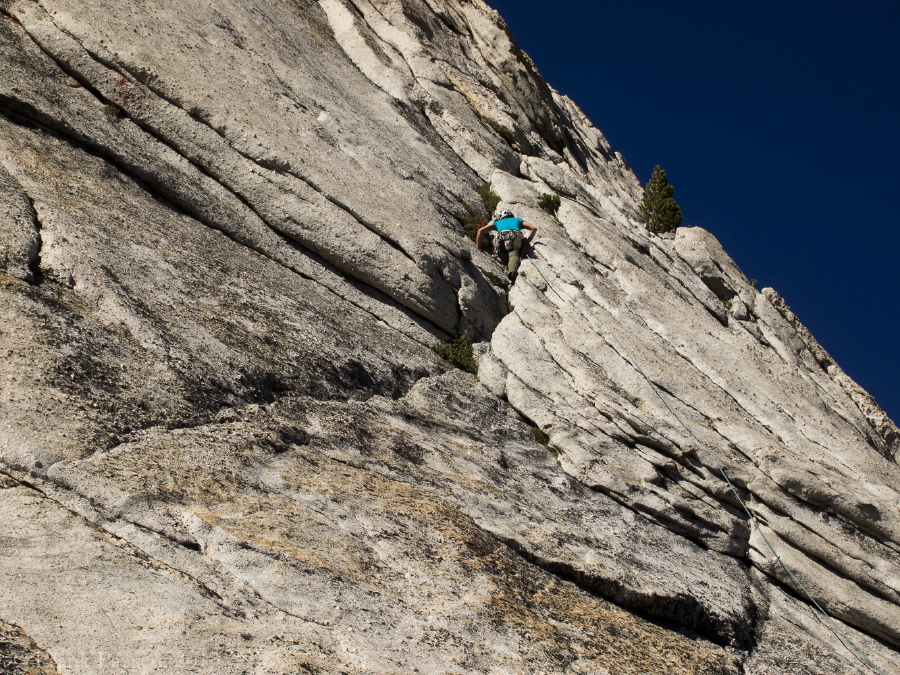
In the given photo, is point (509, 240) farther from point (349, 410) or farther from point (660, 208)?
point (660, 208)

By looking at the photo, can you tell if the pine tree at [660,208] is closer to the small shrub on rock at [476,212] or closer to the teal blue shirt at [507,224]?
the small shrub on rock at [476,212]

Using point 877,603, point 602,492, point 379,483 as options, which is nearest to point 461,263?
point 602,492

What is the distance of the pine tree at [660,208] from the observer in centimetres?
3166

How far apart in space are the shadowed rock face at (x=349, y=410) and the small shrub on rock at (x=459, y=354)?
400 millimetres

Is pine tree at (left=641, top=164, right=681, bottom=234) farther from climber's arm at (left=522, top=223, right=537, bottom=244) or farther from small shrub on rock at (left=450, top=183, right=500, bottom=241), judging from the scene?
climber's arm at (left=522, top=223, right=537, bottom=244)

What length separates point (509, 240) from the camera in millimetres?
20500

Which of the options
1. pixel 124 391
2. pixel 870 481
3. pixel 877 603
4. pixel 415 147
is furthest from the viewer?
pixel 415 147

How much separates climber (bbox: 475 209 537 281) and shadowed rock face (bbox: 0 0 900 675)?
1.48ft

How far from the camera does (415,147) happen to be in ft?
74.2

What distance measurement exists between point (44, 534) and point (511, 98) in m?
28.9

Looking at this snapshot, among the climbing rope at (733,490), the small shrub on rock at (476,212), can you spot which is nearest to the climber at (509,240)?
the small shrub on rock at (476,212)

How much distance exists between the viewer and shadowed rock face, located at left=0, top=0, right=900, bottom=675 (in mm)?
7402

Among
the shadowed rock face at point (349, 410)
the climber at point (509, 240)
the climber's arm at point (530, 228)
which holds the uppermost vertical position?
the climber's arm at point (530, 228)

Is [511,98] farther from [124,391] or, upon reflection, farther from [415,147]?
[124,391]
